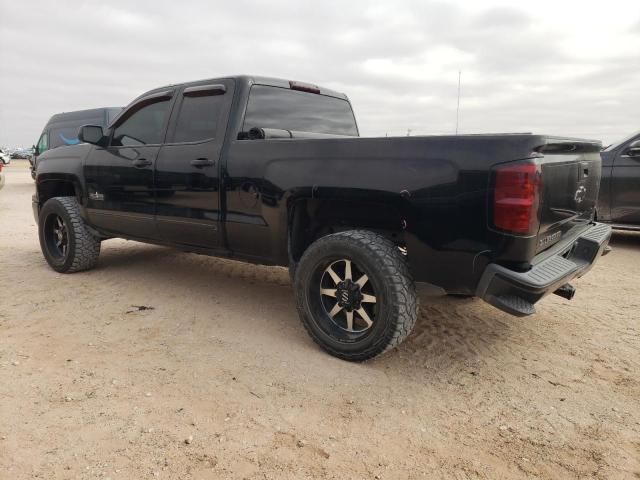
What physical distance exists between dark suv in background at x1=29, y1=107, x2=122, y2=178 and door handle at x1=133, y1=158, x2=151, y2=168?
8.09 m

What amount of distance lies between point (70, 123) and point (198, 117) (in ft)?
35.3

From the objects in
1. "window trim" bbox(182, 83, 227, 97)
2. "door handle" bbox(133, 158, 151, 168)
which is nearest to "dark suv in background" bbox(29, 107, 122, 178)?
"door handle" bbox(133, 158, 151, 168)

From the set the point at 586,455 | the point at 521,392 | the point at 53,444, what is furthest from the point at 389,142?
the point at 53,444

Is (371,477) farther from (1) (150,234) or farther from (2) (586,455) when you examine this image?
(1) (150,234)

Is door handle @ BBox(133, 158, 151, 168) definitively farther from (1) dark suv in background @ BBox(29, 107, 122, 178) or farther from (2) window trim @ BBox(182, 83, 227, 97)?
(1) dark suv in background @ BBox(29, 107, 122, 178)

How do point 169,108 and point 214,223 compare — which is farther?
point 169,108

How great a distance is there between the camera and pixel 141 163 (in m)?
4.43

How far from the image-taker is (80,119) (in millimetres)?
12555

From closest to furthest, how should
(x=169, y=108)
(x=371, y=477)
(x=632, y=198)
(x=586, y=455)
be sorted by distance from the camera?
(x=371, y=477) → (x=586, y=455) → (x=169, y=108) → (x=632, y=198)

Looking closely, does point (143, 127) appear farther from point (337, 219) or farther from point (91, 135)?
point (337, 219)

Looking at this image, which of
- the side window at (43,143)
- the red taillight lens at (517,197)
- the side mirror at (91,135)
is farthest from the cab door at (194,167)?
the side window at (43,143)

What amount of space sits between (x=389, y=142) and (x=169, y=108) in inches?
93.7

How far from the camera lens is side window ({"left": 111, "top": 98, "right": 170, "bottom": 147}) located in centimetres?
449

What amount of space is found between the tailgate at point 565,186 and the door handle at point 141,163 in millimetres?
3235
